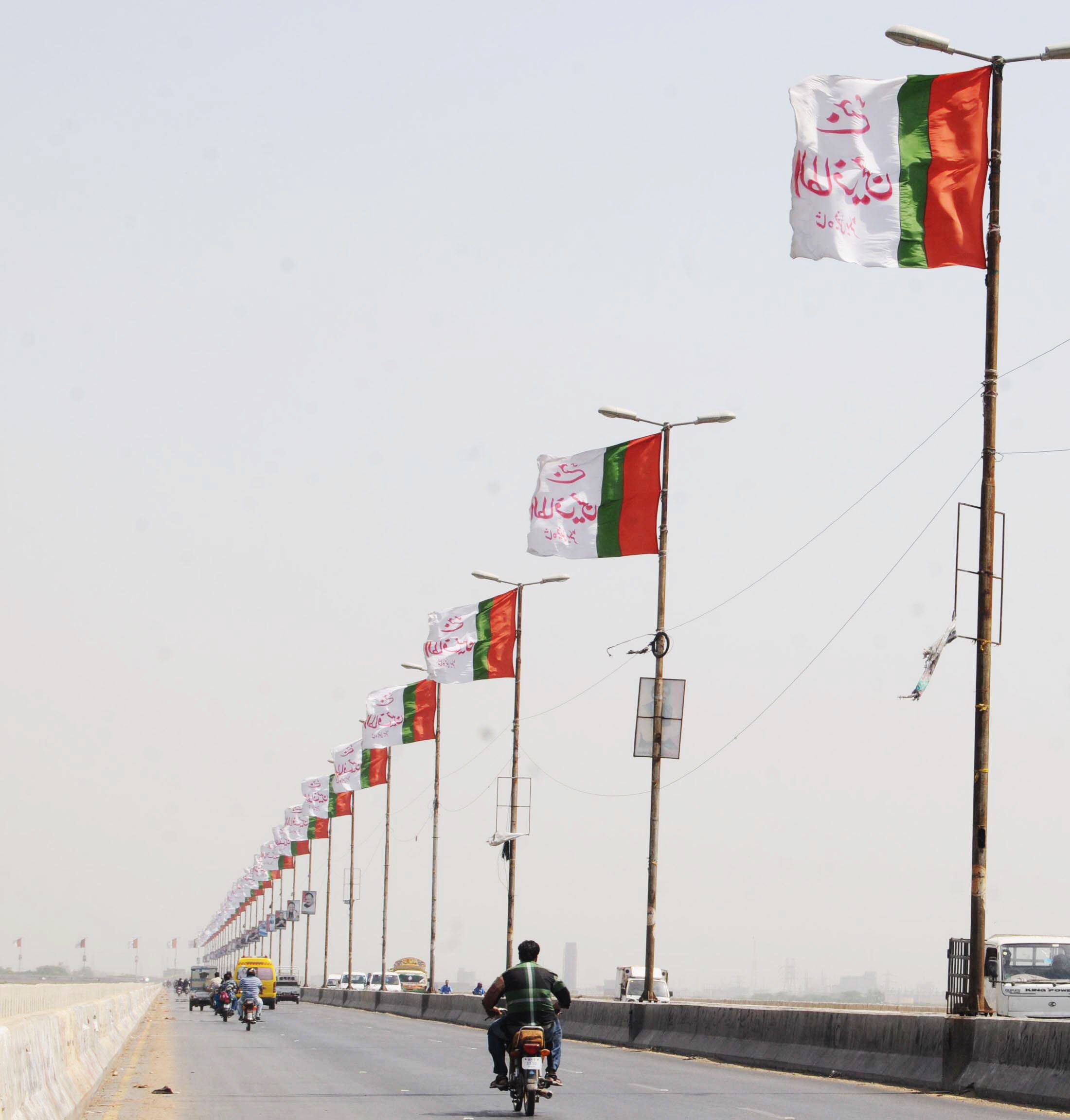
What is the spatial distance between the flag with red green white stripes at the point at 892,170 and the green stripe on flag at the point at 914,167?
0.01 meters

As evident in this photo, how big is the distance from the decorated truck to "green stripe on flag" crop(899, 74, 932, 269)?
77855 mm

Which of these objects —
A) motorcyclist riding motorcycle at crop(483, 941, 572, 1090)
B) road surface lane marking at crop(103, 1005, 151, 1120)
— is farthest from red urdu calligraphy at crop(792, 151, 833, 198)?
road surface lane marking at crop(103, 1005, 151, 1120)

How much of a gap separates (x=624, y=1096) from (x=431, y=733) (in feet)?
127

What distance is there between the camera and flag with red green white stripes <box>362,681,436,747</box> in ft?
191

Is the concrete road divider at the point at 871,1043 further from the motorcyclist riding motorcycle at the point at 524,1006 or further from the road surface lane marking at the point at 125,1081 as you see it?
the road surface lane marking at the point at 125,1081

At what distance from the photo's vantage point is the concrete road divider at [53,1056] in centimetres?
1104

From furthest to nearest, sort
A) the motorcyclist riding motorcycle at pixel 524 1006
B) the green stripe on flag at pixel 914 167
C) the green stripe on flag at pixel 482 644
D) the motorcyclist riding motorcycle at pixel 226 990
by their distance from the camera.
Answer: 1. the motorcyclist riding motorcycle at pixel 226 990
2. the green stripe on flag at pixel 482 644
3. the green stripe on flag at pixel 914 167
4. the motorcyclist riding motorcycle at pixel 524 1006

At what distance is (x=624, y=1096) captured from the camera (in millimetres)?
19234

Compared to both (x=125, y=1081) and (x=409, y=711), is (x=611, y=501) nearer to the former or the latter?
(x=125, y=1081)

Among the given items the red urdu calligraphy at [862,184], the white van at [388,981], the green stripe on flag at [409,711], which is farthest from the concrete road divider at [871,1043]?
the white van at [388,981]

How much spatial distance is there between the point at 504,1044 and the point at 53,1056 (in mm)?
4733

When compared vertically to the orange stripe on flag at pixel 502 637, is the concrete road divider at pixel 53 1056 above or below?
below

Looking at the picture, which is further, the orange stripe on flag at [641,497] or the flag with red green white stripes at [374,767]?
the flag with red green white stripes at [374,767]

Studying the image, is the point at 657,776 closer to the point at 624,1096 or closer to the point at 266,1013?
the point at 624,1096
